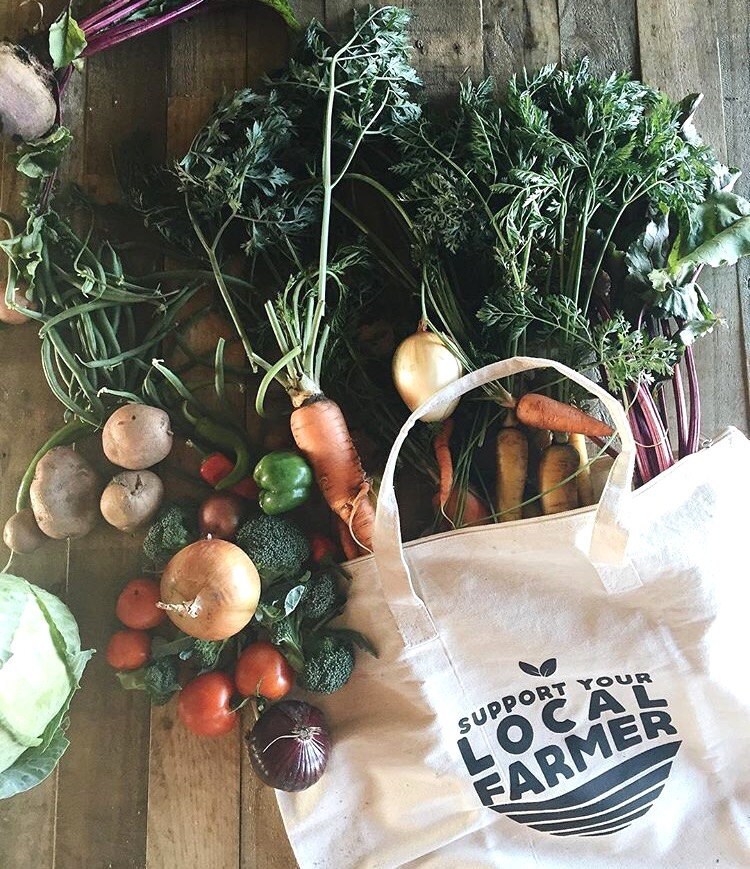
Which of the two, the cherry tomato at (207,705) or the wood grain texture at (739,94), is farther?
the wood grain texture at (739,94)

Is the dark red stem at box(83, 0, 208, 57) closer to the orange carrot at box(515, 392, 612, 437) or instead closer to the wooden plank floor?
the wooden plank floor

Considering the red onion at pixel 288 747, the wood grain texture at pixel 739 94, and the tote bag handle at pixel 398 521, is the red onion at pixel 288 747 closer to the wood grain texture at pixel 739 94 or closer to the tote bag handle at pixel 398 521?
the tote bag handle at pixel 398 521

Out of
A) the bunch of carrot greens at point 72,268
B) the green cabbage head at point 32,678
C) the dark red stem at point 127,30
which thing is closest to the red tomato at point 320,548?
the bunch of carrot greens at point 72,268

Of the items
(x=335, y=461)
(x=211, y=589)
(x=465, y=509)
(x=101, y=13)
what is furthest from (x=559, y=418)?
(x=101, y=13)

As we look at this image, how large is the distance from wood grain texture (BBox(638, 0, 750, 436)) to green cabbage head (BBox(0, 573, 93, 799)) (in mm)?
1192

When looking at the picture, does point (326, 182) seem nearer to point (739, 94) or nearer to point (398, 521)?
point (398, 521)

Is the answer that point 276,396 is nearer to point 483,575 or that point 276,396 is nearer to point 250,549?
point 250,549

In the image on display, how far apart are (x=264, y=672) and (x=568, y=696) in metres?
0.49

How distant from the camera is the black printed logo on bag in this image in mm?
1171

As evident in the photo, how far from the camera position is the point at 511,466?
4.02 ft

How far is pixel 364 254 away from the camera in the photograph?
4.14 ft

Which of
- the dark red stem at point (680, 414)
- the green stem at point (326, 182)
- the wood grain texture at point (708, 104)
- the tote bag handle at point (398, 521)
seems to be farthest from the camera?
the wood grain texture at point (708, 104)

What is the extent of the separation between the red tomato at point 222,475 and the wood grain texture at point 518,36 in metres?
0.88

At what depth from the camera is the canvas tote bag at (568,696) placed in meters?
1.15
